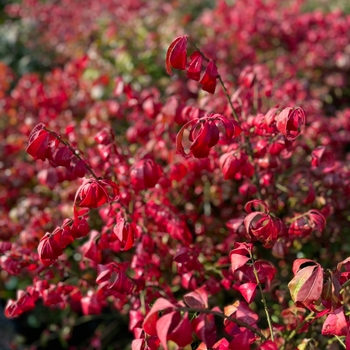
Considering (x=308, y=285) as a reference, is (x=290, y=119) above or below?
above

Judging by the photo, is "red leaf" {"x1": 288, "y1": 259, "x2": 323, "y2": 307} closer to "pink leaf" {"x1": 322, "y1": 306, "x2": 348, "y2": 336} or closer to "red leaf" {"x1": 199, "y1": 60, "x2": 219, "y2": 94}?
"pink leaf" {"x1": 322, "y1": 306, "x2": 348, "y2": 336}

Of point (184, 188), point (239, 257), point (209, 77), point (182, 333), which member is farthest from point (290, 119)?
point (184, 188)

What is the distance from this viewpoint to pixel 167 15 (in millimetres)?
4570

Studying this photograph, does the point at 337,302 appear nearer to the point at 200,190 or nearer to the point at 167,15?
the point at 200,190

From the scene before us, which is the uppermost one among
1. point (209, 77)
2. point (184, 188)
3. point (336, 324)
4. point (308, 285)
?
point (209, 77)

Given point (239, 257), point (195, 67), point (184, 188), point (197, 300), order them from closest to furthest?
point (197, 300) < point (239, 257) < point (195, 67) < point (184, 188)

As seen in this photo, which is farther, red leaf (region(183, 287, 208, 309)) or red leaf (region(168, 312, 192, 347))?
red leaf (region(183, 287, 208, 309))

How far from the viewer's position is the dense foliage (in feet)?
4.53

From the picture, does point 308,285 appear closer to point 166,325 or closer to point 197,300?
point 197,300

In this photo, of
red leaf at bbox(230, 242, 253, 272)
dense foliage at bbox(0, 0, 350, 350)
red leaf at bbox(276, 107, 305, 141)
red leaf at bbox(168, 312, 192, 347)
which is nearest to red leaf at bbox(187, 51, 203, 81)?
dense foliage at bbox(0, 0, 350, 350)

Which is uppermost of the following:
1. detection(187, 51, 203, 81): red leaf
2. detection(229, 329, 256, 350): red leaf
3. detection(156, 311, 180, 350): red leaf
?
detection(187, 51, 203, 81): red leaf

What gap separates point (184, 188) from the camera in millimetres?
2436

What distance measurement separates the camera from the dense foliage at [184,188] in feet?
4.53

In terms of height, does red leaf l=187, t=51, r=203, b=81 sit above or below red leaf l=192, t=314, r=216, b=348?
above
